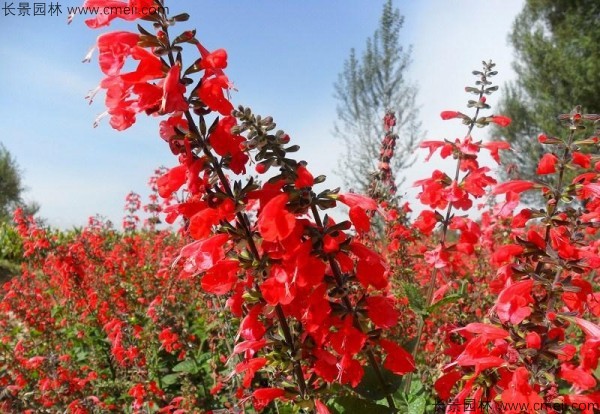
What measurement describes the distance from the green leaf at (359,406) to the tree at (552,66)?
20882 mm

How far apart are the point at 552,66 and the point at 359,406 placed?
25207mm

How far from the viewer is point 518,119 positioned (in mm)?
25781

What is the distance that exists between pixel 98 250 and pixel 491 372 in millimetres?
5937

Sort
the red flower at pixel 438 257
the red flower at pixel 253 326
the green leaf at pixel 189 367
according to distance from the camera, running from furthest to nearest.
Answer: the green leaf at pixel 189 367, the red flower at pixel 438 257, the red flower at pixel 253 326

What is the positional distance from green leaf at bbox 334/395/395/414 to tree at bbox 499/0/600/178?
20.9 m

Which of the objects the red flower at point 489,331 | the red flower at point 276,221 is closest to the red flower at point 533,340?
the red flower at point 489,331

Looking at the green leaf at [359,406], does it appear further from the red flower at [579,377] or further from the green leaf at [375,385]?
the red flower at [579,377]

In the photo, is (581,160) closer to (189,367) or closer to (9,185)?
(189,367)

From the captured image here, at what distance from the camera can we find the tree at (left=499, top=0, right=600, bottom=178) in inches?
846

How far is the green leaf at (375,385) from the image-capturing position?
1.51 metres

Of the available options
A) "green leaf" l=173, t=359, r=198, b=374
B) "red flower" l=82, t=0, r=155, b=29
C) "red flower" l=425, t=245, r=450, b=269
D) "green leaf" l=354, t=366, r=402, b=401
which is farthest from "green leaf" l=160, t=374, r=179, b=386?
"red flower" l=82, t=0, r=155, b=29

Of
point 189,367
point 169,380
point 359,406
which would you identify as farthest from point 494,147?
point 169,380

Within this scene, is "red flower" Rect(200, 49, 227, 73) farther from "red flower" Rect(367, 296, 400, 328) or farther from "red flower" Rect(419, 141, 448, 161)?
"red flower" Rect(419, 141, 448, 161)

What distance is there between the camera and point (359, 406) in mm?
1384
